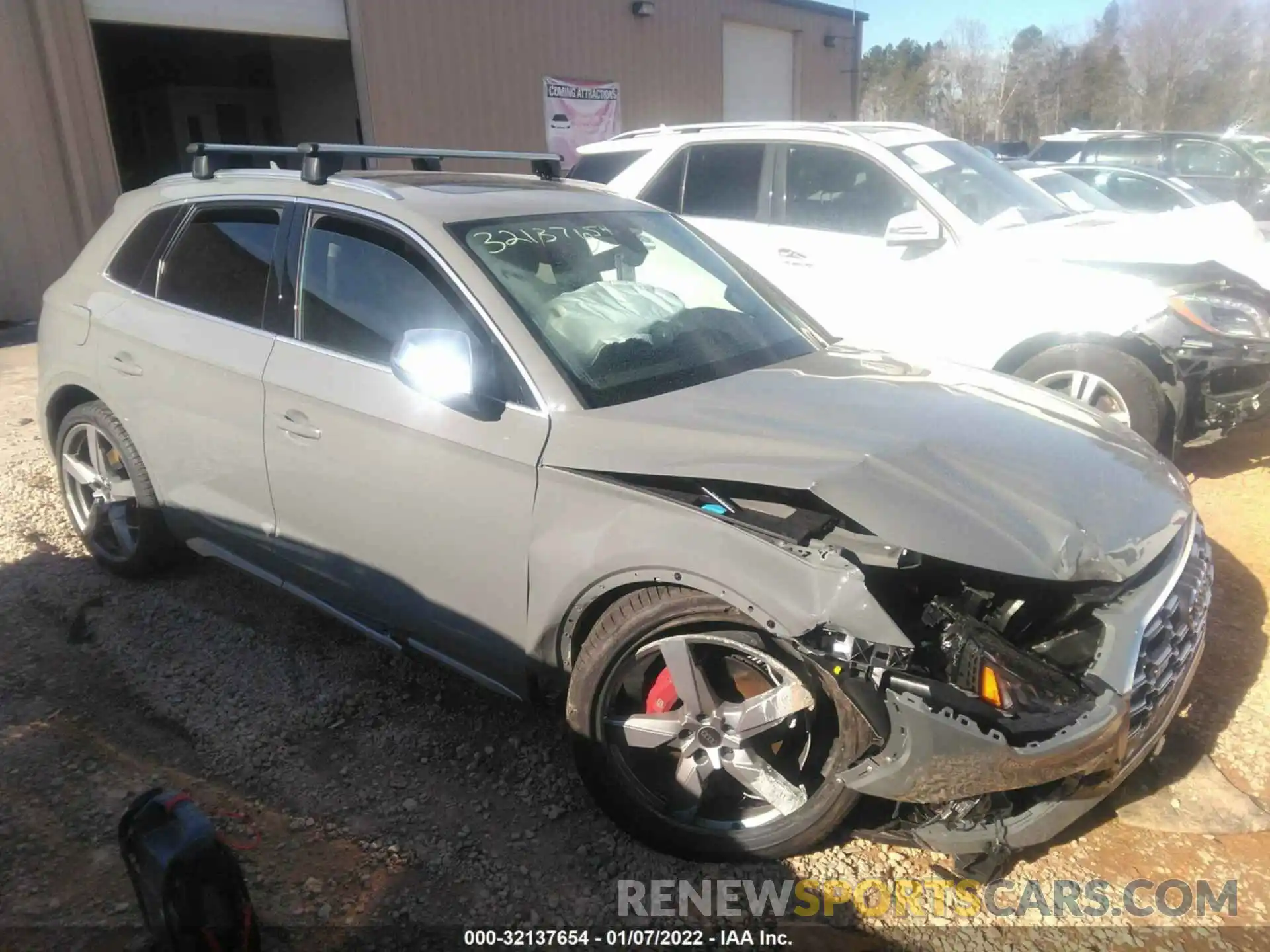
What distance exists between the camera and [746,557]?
7.55ft

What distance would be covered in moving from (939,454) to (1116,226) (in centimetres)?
390

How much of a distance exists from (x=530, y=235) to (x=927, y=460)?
61.4 inches

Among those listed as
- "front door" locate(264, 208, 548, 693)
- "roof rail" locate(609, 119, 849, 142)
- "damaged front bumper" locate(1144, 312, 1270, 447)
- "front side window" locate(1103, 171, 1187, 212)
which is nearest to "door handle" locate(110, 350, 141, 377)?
"front door" locate(264, 208, 548, 693)

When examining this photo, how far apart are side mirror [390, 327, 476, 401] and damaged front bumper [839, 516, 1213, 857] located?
144cm

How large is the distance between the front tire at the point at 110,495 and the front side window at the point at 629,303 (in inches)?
79.5

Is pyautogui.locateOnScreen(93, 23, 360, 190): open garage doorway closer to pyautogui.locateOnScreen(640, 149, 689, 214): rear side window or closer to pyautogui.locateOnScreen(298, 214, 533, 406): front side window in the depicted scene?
pyautogui.locateOnScreen(640, 149, 689, 214): rear side window

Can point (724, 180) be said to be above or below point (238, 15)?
below

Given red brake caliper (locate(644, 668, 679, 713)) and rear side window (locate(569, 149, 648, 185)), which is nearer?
red brake caliper (locate(644, 668, 679, 713))

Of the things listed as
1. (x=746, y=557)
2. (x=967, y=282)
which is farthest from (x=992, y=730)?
(x=967, y=282)

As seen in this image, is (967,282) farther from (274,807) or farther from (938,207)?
(274,807)

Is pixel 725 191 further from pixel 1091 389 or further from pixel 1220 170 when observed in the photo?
pixel 1220 170

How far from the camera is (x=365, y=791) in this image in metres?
2.94

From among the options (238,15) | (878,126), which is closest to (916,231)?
(878,126)

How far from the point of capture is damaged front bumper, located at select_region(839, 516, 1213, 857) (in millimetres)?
2129
